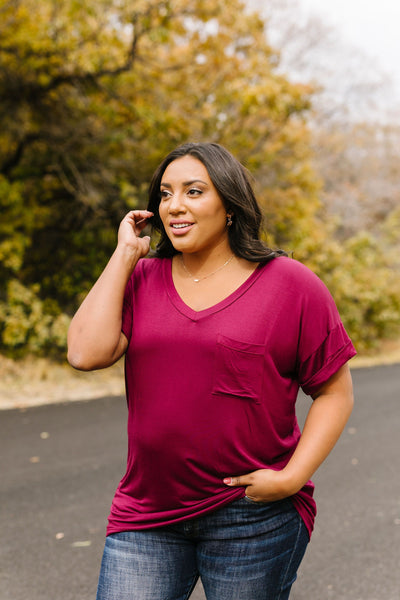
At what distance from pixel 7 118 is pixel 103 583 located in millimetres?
9521

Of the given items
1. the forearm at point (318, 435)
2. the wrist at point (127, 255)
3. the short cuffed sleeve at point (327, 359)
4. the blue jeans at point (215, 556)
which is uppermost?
the wrist at point (127, 255)

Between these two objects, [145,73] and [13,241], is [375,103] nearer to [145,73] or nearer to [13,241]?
[145,73]

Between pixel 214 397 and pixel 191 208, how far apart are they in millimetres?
547

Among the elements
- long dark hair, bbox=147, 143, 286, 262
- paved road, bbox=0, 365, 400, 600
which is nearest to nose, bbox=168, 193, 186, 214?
long dark hair, bbox=147, 143, 286, 262

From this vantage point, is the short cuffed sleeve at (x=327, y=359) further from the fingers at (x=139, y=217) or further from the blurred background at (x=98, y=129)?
the blurred background at (x=98, y=129)

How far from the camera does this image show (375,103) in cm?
3169

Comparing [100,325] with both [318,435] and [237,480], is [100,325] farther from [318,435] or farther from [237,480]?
[318,435]

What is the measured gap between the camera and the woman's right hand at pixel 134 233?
199cm

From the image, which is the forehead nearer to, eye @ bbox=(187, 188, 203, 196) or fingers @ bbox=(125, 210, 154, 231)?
eye @ bbox=(187, 188, 203, 196)

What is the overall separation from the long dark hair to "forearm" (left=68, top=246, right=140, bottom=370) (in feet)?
1.17

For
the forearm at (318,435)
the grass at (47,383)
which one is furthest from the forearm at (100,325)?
the grass at (47,383)

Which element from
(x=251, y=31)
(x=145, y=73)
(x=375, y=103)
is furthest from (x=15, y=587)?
(x=375, y=103)

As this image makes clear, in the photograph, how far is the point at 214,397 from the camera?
1711 mm

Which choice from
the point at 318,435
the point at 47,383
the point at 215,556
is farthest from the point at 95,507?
the point at 47,383
